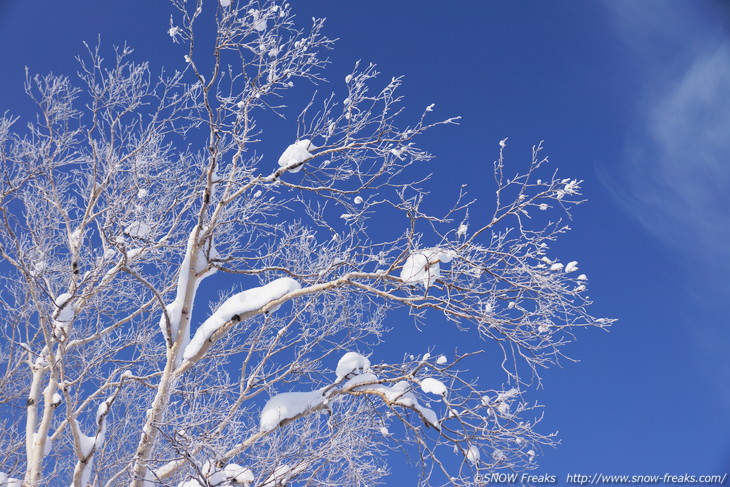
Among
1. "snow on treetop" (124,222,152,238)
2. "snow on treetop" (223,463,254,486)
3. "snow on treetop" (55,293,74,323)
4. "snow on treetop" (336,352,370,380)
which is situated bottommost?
"snow on treetop" (223,463,254,486)

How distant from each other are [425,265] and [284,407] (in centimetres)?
176

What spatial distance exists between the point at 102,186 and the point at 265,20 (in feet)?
11.4

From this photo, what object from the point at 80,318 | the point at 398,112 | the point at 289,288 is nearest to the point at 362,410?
the point at 289,288

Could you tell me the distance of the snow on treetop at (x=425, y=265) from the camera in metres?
4.53

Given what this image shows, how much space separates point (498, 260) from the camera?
480 cm

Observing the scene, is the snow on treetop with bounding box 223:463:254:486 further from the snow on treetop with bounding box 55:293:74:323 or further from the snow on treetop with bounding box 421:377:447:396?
the snow on treetop with bounding box 55:293:74:323

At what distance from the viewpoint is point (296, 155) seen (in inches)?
204

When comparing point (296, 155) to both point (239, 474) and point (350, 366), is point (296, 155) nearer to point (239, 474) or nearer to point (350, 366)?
point (350, 366)

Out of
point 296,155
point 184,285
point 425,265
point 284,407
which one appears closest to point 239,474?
point 284,407

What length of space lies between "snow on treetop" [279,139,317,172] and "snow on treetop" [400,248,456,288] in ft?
4.69

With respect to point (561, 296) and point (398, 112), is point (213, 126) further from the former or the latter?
point (561, 296)

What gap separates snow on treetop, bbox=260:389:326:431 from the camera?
4758 mm

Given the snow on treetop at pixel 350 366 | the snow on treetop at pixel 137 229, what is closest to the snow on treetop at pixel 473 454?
the snow on treetop at pixel 350 366

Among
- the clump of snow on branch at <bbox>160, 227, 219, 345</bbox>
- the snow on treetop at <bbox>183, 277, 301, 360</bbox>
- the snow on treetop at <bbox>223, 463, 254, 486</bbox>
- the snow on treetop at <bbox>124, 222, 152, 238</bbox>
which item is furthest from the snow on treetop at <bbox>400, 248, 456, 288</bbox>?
the snow on treetop at <bbox>124, 222, 152, 238</bbox>
